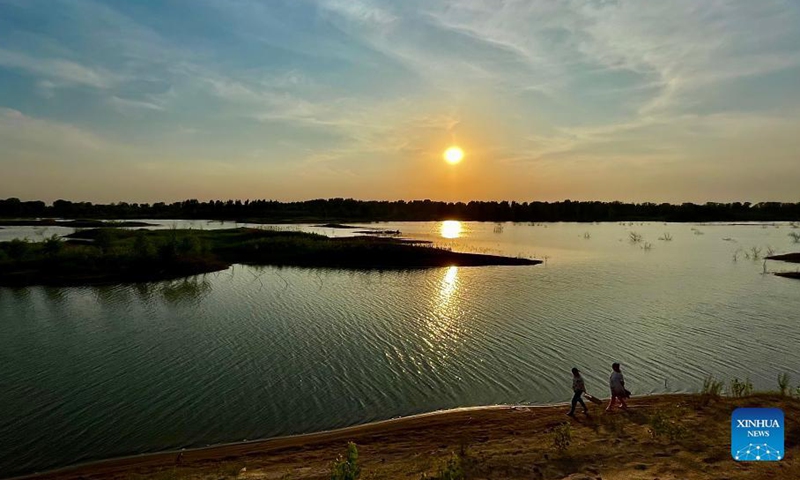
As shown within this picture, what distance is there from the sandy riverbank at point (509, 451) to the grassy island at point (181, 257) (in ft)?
156

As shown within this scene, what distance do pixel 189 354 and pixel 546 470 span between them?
21.8 metres

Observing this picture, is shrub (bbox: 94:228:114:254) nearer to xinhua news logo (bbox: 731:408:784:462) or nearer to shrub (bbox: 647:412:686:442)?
shrub (bbox: 647:412:686:442)

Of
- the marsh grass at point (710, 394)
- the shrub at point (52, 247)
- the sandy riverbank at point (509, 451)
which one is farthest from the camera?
the shrub at point (52, 247)

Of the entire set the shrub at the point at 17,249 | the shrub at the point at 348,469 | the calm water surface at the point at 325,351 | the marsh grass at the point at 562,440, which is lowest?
the calm water surface at the point at 325,351

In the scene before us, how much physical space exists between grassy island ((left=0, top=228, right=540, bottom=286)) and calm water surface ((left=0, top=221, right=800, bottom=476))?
7594 mm

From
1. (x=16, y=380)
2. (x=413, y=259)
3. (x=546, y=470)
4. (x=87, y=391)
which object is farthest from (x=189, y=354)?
(x=413, y=259)

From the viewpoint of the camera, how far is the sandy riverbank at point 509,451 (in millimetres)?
13031

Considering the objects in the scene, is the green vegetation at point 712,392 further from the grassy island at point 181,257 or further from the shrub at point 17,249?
the shrub at point 17,249

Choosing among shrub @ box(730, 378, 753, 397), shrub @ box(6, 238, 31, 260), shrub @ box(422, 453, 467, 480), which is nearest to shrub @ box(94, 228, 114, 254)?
shrub @ box(6, 238, 31, 260)

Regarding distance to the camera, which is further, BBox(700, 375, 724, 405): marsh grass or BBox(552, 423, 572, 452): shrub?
BBox(700, 375, 724, 405): marsh grass

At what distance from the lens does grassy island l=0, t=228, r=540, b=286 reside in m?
56.0

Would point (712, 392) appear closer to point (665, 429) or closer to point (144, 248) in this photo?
point (665, 429)

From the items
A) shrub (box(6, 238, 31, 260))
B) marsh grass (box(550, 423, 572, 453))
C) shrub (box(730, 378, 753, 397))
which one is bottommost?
shrub (box(730, 378, 753, 397))

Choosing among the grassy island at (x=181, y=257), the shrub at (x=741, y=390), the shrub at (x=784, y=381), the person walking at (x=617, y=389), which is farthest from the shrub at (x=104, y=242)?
the shrub at (x=784, y=381)
